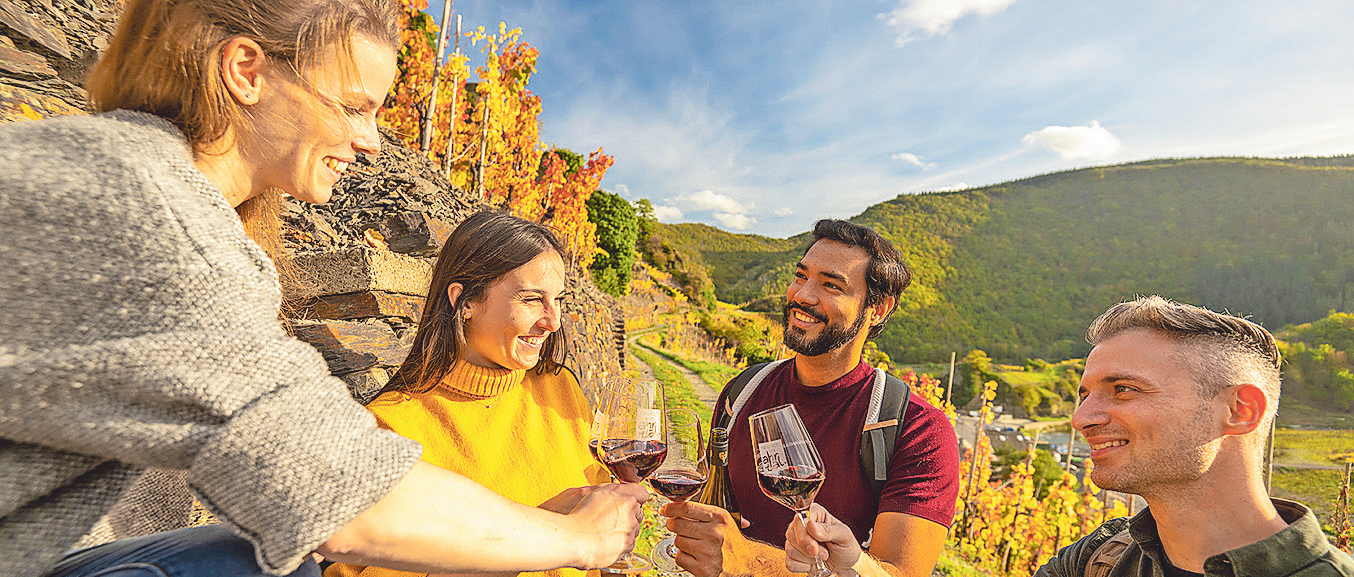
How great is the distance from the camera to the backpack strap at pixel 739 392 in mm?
3064

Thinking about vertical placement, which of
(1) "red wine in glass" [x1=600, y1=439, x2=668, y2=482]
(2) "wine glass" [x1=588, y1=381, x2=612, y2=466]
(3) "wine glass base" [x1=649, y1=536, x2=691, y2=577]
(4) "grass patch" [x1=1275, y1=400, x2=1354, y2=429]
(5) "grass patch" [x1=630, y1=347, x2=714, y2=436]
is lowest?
(4) "grass patch" [x1=1275, y1=400, x2=1354, y2=429]

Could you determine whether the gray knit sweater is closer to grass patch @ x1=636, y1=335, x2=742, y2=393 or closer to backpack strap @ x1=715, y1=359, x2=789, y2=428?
backpack strap @ x1=715, y1=359, x2=789, y2=428

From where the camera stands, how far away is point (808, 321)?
9.70 ft

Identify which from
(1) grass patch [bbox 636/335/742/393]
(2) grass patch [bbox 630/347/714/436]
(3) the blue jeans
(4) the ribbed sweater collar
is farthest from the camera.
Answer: (1) grass patch [bbox 636/335/742/393]

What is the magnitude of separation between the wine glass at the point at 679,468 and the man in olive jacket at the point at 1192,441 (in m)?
1.19

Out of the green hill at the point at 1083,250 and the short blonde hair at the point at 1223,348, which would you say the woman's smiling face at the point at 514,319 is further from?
the green hill at the point at 1083,250

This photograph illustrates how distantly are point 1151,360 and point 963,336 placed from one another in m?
55.9

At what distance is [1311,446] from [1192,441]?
38882 millimetres

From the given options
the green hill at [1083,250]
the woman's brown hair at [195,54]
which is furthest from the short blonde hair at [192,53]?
the green hill at [1083,250]

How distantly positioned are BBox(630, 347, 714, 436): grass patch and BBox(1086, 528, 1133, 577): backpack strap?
6.75 m

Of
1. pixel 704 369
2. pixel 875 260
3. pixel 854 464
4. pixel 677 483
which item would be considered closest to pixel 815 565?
pixel 677 483

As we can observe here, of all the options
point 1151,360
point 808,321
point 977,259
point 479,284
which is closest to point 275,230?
point 479,284

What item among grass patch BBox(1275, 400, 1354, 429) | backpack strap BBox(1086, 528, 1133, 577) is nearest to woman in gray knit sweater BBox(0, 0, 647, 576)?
backpack strap BBox(1086, 528, 1133, 577)

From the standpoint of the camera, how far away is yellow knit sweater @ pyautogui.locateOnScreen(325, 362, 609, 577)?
2049mm
